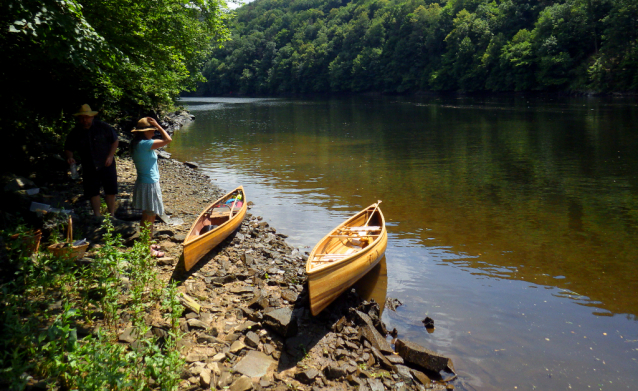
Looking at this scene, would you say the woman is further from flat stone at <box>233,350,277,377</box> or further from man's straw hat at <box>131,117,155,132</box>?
flat stone at <box>233,350,277,377</box>

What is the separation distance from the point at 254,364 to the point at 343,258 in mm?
2335

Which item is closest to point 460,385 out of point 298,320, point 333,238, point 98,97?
point 298,320

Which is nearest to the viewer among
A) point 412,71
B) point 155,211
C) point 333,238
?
point 155,211

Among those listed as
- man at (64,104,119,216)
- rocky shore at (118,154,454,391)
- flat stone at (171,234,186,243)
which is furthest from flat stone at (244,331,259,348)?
man at (64,104,119,216)

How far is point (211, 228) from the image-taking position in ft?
29.0

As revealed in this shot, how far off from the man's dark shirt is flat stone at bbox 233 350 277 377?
4776 mm

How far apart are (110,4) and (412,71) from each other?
8375cm

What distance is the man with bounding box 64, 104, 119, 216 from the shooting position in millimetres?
7512

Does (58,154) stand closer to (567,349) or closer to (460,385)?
(460,385)

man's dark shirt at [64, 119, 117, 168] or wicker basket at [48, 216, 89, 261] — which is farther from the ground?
man's dark shirt at [64, 119, 117, 168]

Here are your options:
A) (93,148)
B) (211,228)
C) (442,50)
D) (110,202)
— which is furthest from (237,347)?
(442,50)

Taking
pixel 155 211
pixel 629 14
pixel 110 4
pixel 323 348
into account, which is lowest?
pixel 323 348

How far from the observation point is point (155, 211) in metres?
7.46

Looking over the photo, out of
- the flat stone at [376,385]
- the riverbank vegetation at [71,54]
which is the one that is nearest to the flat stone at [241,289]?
the flat stone at [376,385]
